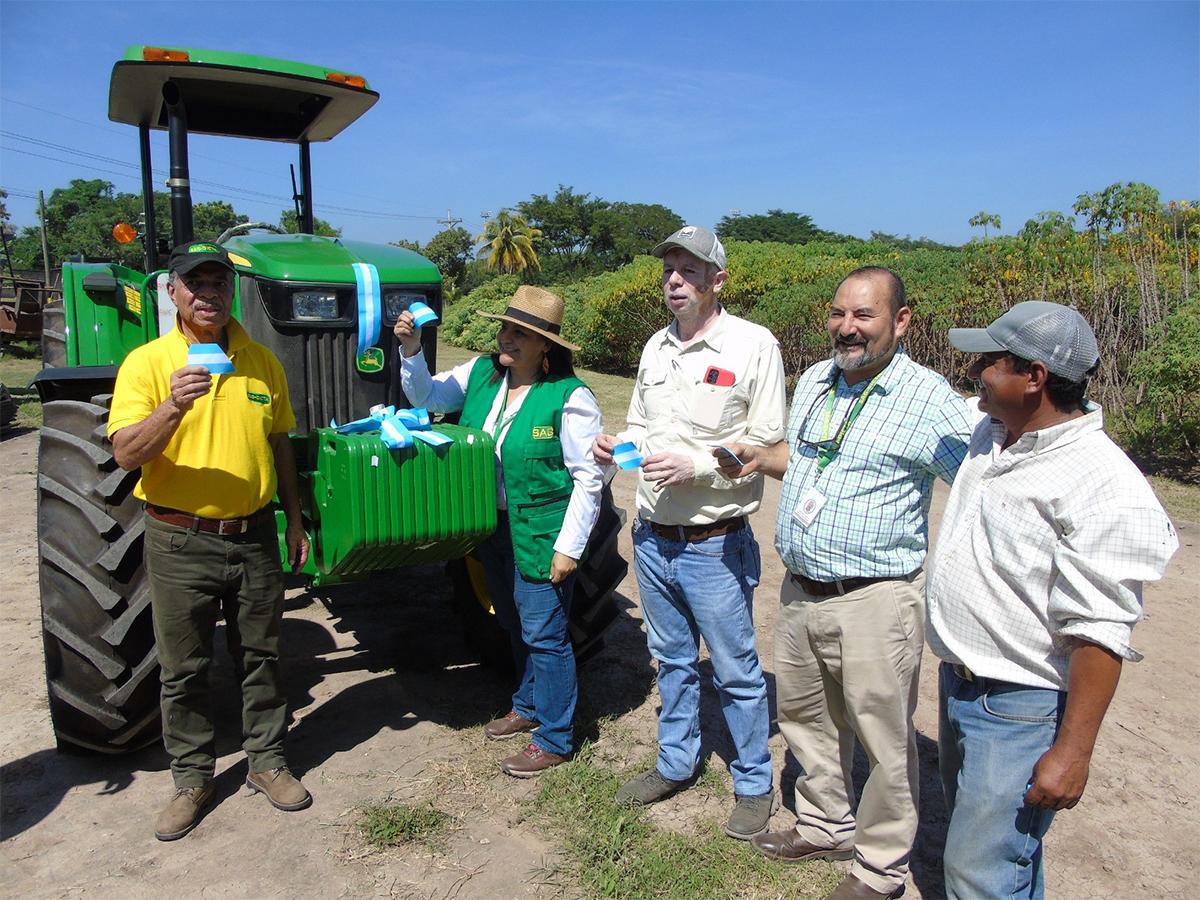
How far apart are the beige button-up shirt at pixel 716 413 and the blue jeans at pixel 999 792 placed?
3.37 ft

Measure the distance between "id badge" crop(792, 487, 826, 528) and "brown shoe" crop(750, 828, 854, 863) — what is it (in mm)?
1101

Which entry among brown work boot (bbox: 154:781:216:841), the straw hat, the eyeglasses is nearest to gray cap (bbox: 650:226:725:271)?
the straw hat

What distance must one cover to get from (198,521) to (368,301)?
1256 mm

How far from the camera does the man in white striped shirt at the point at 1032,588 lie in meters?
1.88

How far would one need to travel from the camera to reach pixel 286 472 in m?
3.23

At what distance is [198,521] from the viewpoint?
116 inches

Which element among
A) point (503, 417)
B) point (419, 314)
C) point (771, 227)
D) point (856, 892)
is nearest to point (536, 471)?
point (503, 417)

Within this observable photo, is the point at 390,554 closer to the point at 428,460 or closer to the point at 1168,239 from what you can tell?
the point at 428,460

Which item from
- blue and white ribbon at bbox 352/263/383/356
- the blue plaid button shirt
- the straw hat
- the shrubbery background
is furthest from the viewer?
the shrubbery background

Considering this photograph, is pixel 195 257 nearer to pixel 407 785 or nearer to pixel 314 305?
A: pixel 314 305

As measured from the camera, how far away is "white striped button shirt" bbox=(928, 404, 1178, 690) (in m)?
1.87

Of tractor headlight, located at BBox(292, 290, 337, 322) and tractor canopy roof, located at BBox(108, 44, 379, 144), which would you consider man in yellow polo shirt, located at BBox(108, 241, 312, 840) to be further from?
tractor canopy roof, located at BBox(108, 44, 379, 144)

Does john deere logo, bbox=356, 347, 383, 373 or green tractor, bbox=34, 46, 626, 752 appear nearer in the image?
green tractor, bbox=34, 46, 626, 752

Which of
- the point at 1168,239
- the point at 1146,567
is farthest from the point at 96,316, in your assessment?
the point at 1168,239
